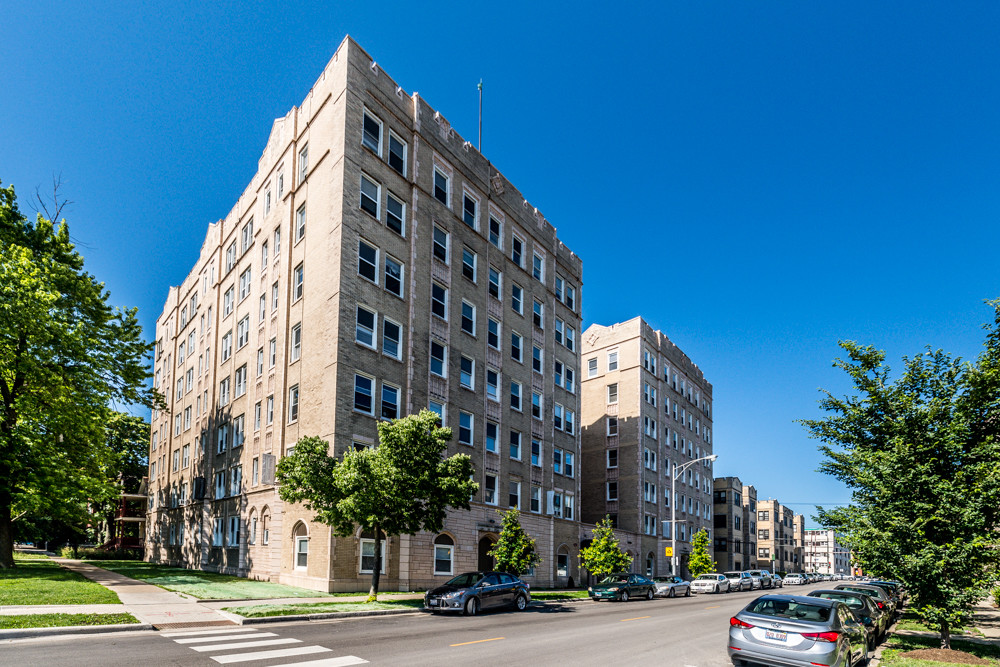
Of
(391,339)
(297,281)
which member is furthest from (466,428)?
(297,281)

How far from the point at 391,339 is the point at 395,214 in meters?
6.41

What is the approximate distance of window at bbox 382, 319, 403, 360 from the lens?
31.8 metres

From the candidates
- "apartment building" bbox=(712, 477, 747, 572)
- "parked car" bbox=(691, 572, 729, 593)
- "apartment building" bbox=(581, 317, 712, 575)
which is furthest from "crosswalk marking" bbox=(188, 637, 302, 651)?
"apartment building" bbox=(712, 477, 747, 572)

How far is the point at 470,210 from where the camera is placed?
39.9m

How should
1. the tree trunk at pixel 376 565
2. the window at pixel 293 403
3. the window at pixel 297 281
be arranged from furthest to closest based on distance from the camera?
the window at pixel 297 281 → the window at pixel 293 403 → the tree trunk at pixel 376 565

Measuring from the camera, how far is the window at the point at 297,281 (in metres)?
33.7

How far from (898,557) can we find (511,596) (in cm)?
1264

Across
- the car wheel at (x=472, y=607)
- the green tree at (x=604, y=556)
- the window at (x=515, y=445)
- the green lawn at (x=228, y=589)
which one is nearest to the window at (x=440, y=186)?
the window at (x=515, y=445)

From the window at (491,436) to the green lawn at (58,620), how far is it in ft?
75.1

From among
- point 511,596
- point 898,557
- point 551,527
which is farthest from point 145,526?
point 898,557

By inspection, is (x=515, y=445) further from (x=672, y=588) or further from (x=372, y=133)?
(x=372, y=133)

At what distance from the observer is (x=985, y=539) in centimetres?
1452

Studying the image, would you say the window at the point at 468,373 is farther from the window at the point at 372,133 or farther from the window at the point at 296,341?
the window at the point at 372,133

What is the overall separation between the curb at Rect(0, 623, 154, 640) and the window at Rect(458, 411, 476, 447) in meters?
21.0
